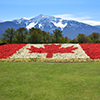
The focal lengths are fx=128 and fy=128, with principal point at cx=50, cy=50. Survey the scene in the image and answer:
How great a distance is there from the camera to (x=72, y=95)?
6562 mm

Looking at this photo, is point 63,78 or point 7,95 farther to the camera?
point 63,78

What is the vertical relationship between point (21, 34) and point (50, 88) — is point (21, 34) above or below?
above

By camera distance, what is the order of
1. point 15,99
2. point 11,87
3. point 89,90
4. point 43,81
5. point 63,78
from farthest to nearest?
point 63,78
point 43,81
point 11,87
point 89,90
point 15,99

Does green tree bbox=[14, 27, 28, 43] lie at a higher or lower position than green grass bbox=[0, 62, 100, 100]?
higher

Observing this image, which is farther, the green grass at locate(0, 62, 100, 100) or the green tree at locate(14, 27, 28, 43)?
the green tree at locate(14, 27, 28, 43)

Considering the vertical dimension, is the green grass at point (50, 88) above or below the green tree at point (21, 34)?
Result: below

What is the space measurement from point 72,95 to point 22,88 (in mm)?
2881

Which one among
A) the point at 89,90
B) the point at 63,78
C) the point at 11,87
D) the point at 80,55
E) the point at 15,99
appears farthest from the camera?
the point at 80,55

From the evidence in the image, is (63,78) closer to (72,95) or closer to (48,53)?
(72,95)

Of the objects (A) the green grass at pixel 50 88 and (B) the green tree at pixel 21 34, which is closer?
(A) the green grass at pixel 50 88

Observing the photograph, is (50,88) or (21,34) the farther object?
(21,34)

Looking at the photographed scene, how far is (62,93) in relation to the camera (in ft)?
22.2

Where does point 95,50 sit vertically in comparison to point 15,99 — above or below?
above

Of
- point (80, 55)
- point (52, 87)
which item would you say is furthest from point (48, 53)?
point (52, 87)
